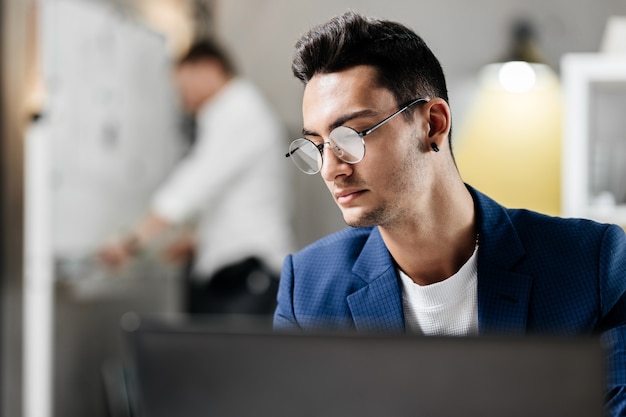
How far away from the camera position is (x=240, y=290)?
343 centimetres

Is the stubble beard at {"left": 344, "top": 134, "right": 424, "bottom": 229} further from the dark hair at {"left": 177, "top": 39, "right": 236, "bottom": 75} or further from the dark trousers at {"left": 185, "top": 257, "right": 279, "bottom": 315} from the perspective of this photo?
the dark hair at {"left": 177, "top": 39, "right": 236, "bottom": 75}

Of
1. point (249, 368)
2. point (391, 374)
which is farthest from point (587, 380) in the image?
point (249, 368)

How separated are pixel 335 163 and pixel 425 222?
5.4 inches

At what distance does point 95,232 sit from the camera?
331 centimetres

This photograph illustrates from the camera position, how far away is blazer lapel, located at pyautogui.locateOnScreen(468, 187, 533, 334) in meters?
1.05

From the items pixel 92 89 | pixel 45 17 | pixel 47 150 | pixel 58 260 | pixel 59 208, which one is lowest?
pixel 58 260

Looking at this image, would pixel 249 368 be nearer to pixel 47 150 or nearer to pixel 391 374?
pixel 391 374

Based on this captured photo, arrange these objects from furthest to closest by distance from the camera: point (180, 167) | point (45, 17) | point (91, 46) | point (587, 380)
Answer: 1. point (180, 167)
2. point (91, 46)
3. point (45, 17)
4. point (587, 380)

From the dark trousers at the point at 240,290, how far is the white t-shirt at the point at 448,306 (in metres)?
2.25

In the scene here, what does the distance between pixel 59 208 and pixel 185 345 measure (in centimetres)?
240

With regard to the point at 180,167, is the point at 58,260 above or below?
below

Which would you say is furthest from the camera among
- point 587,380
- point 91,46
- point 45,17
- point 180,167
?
point 180,167

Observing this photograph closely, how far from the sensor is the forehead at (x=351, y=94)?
1038 mm

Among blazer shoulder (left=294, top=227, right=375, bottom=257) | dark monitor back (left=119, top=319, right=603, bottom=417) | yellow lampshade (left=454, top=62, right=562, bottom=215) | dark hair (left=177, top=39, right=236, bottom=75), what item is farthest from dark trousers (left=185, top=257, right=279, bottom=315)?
dark monitor back (left=119, top=319, right=603, bottom=417)
